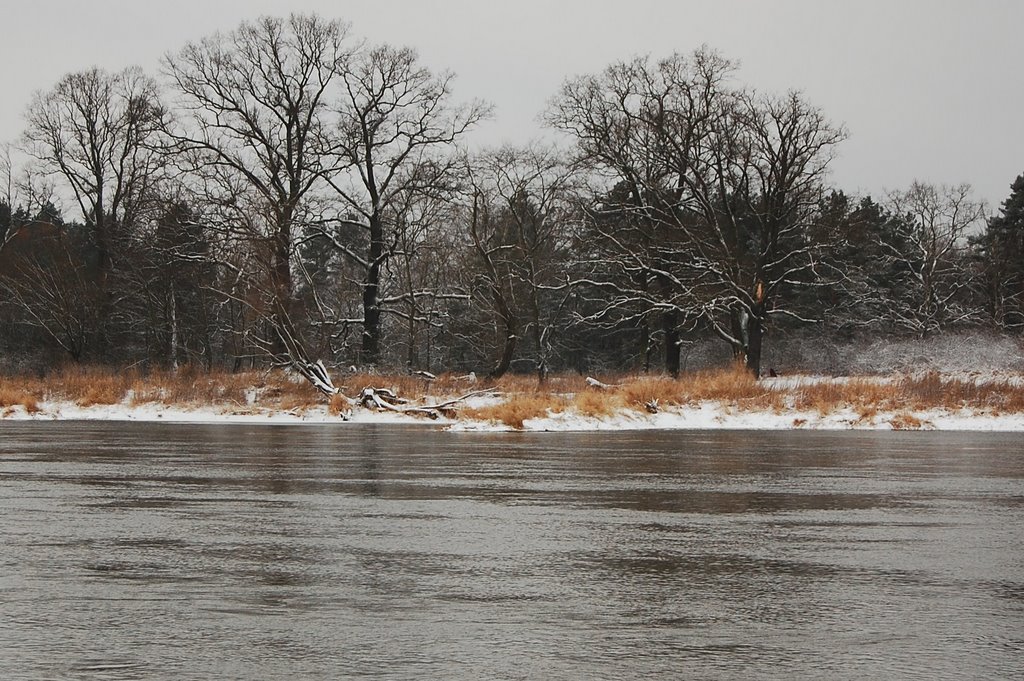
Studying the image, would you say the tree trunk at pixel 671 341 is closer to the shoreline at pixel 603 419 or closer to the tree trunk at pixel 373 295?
the tree trunk at pixel 373 295

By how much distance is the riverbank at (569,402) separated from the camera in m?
30.3

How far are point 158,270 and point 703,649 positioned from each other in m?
50.7

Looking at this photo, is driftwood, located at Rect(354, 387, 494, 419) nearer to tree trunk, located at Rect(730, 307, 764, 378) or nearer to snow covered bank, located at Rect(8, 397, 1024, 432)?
snow covered bank, located at Rect(8, 397, 1024, 432)

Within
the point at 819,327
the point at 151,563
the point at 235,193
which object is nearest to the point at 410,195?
the point at 235,193

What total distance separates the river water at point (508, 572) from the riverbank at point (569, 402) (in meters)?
13.4

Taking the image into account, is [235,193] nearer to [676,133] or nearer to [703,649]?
[676,133]

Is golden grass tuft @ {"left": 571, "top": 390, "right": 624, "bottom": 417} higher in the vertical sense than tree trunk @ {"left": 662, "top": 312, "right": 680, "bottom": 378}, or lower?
lower

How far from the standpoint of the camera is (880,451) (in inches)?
857

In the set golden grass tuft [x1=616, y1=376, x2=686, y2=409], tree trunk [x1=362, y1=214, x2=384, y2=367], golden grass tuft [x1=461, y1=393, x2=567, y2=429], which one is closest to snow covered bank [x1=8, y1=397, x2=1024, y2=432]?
golden grass tuft [x1=461, y1=393, x2=567, y2=429]

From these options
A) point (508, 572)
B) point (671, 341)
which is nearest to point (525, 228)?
point (671, 341)

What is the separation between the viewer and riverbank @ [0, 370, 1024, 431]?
3034 cm

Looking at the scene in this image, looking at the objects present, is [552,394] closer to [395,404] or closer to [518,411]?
[395,404]

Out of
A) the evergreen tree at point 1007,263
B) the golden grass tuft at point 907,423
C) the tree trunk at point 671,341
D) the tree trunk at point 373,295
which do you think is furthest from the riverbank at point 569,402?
the evergreen tree at point 1007,263

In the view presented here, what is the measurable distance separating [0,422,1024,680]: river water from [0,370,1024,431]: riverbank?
43.9ft
